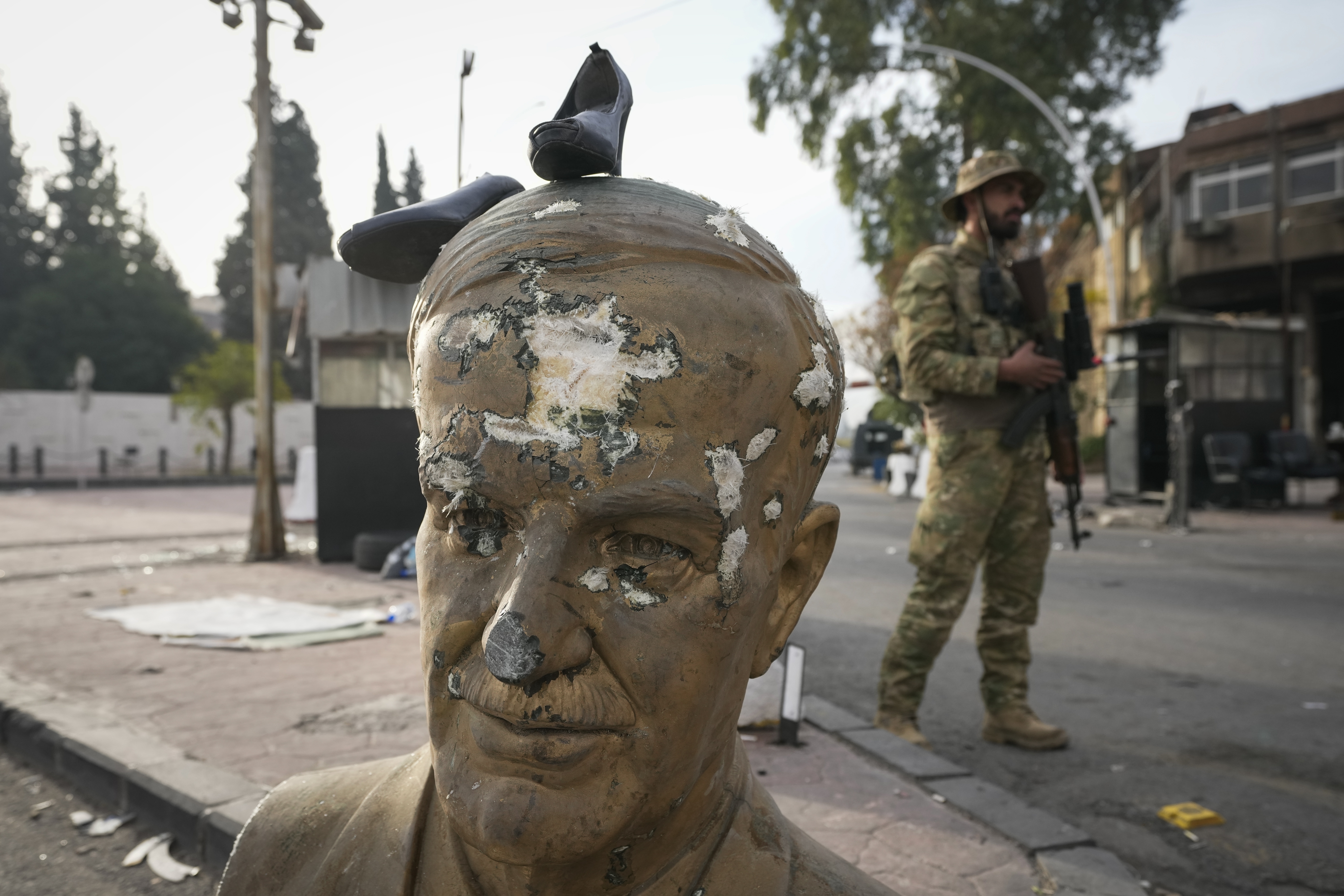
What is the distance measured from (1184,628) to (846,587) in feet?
8.03

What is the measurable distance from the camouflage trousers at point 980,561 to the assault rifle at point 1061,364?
0.12 metres

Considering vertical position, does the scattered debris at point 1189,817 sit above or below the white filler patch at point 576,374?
below

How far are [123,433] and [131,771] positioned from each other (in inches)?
1389

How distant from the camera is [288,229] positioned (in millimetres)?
38469

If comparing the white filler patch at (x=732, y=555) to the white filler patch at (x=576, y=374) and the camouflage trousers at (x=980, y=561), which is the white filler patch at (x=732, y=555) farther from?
the camouflage trousers at (x=980, y=561)

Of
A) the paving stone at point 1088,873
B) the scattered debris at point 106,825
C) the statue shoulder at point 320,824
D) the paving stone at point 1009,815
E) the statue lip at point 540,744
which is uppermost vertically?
the statue lip at point 540,744

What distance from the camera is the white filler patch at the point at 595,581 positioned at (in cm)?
111

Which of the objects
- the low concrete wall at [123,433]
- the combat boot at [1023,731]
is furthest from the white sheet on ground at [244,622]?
the low concrete wall at [123,433]

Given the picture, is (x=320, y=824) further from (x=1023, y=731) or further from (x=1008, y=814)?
(x=1023, y=731)

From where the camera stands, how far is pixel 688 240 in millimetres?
1211

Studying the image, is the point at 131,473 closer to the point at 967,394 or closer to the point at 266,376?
the point at 266,376

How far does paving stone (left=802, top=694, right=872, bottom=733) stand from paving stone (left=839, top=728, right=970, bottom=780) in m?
0.05

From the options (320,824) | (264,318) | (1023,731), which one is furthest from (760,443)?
(264,318)

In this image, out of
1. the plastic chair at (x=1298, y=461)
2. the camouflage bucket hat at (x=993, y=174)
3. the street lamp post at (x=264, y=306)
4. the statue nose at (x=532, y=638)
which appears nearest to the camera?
the statue nose at (x=532, y=638)
